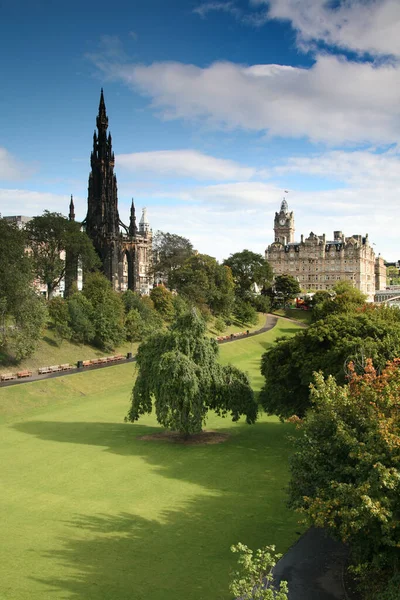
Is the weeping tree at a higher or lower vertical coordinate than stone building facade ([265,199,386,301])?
lower

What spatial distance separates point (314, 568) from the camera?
18734 mm

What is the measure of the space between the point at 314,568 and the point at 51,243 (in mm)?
64958

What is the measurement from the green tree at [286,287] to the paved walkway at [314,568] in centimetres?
10260

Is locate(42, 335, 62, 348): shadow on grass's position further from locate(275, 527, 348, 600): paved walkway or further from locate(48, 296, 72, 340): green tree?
locate(275, 527, 348, 600): paved walkway

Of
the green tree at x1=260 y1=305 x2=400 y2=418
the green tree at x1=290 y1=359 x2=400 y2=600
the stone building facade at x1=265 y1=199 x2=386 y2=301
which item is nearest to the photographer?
the green tree at x1=290 y1=359 x2=400 y2=600

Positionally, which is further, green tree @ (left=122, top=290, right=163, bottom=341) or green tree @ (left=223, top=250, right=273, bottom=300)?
green tree @ (left=223, top=250, right=273, bottom=300)

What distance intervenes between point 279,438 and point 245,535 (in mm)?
14822

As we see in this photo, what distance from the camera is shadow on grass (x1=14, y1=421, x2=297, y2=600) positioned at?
17891 millimetres

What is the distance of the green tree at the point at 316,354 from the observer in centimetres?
3381

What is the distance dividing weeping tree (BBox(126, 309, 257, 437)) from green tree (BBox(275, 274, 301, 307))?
A: 88.1 metres

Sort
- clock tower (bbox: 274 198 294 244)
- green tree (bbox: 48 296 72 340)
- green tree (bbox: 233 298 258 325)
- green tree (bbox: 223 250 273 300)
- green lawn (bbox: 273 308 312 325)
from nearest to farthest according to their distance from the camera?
green tree (bbox: 48 296 72 340), green tree (bbox: 233 298 258 325), green lawn (bbox: 273 308 312 325), green tree (bbox: 223 250 273 300), clock tower (bbox: 274 198 294 244)

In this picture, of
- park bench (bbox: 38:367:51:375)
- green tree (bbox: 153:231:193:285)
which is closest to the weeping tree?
park bench (bbox: 38:367:51:375)

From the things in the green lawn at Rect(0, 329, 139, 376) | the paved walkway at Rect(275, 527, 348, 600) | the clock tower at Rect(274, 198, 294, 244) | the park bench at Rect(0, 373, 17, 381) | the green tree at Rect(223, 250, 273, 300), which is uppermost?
the clock tower at Rect(274, 198, 294, 244)

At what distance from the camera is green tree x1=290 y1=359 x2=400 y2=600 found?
15.8 m
